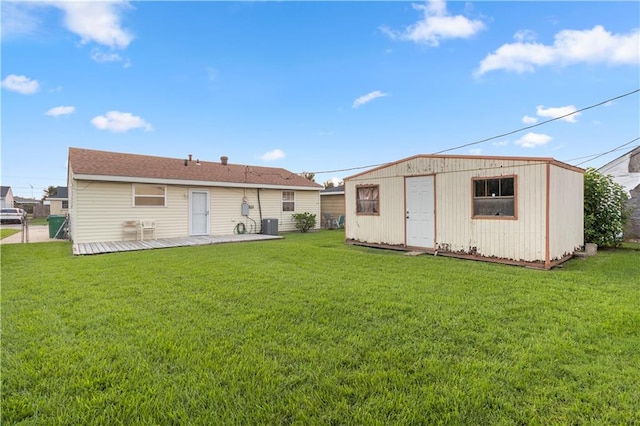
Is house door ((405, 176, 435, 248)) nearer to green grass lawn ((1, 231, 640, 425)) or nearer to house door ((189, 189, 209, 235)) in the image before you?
green grass lawn ((1, 231, 640, 425))

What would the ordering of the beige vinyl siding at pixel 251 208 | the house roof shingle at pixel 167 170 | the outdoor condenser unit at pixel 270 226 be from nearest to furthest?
1. the house roof shingle at pixel 167 170
2. the beige vinyl siding at pixel 251 208
3. the outdoor condenser unit at pixel 270 226

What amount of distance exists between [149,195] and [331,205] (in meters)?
11.6

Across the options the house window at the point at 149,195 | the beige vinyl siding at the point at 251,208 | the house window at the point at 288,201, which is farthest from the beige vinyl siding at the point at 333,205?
the house window at the point at 149,195

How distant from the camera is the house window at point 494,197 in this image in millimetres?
7363

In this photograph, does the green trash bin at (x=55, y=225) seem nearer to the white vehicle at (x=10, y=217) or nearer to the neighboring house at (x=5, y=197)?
the white vehicle at (x=10, y=217)

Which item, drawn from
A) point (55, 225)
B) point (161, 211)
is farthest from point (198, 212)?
point (55, 225)

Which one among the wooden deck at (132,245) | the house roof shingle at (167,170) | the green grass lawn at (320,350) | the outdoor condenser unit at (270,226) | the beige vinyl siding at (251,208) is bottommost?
the green grass lawn at (320,350)

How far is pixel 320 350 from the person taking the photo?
2.89 meters

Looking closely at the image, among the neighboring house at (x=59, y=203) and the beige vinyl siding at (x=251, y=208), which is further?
the neighboring house at (x=59, y=203)

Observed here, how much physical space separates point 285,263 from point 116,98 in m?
11.9

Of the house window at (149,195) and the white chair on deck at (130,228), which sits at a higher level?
the house window at (149,195)

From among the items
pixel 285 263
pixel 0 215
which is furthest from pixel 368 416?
pixel 0 215

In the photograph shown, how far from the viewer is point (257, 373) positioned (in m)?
2.52

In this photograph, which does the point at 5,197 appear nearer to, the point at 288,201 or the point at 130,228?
the point at 130,228
